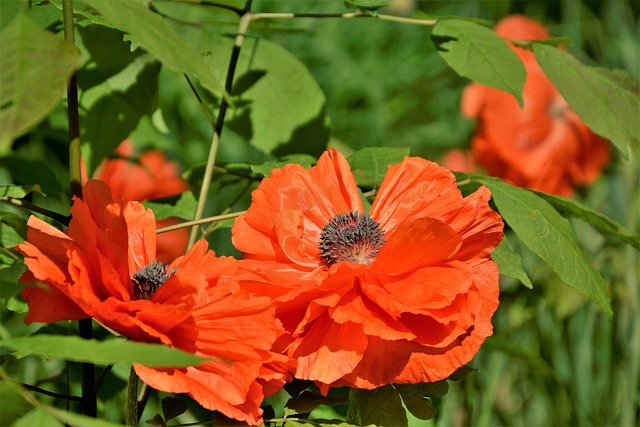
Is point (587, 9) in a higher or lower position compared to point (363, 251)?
higher

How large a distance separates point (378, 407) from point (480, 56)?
0.87 feet

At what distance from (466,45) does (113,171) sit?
809 millimetres

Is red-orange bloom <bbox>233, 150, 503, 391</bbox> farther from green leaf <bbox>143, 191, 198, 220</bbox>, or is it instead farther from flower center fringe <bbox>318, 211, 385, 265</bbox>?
green leaf <bbox>143, 191, 198, 220</bbox>

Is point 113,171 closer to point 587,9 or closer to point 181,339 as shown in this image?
point 181,339

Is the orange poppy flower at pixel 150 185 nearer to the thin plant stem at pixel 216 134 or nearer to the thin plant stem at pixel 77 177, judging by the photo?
the thin plant stem at pixel 216 134

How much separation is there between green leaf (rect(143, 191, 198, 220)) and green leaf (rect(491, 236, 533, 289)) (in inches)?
9.9

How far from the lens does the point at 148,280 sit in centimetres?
53

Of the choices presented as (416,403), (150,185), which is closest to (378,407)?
(416,403)

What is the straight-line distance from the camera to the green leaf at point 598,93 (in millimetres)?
653

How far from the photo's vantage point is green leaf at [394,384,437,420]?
53 centimetres

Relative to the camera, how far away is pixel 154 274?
1.73 feet

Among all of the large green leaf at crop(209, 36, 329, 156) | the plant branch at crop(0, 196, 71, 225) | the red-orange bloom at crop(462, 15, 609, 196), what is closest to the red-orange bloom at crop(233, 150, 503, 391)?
the plant branch at crop(0, 196, 71, 225)

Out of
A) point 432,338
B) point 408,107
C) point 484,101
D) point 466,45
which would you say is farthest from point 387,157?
point 408,107

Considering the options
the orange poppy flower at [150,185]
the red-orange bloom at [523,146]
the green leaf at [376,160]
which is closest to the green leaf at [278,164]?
the green leaf at [376,160]
